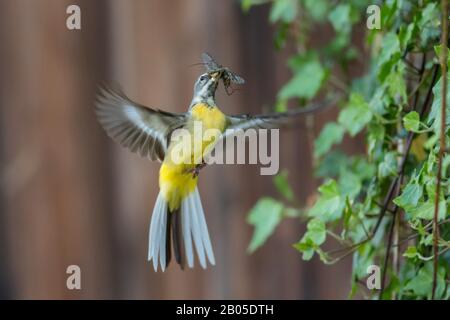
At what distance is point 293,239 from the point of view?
7.77ft

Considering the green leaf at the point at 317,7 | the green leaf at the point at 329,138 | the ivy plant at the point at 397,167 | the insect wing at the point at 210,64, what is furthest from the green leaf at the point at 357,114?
the green leaf at the point at 317,7

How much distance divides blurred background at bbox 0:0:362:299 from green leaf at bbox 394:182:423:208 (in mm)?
1190

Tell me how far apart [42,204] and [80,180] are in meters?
0.14

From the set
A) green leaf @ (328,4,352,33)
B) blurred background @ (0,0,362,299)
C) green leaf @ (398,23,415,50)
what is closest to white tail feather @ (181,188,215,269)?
green leaf @ (398,23,415,50)

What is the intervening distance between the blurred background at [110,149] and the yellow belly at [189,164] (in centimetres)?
101

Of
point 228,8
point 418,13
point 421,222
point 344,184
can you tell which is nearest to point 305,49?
point 228,8

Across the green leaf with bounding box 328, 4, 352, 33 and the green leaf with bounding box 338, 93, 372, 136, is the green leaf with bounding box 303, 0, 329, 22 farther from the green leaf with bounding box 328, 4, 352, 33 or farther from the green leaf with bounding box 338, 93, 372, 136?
the green leaf with bounding box 338, 93, 372, 136

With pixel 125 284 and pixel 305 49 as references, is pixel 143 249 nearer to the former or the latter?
pixel 125 284

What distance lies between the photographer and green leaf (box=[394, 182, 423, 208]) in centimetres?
Answer: 108

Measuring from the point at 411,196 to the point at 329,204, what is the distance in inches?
10.7

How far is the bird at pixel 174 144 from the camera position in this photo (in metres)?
1.13

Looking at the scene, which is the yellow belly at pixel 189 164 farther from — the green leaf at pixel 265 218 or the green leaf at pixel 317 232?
the green leaf at pixel 265 218

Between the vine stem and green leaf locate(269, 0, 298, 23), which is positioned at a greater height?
green leaf locate(269, 0, 298, 23)

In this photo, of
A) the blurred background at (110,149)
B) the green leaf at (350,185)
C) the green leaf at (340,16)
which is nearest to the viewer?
the green leaf at (350,185)
